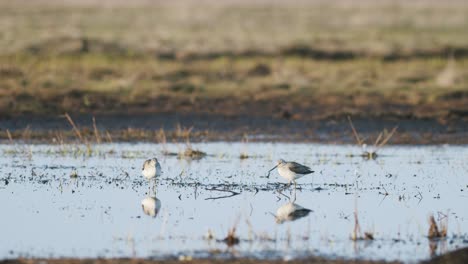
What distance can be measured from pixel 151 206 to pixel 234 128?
31.8 feet

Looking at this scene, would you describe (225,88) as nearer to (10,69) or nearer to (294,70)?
(294,70)

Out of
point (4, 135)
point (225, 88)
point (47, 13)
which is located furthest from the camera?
point (47, 13)

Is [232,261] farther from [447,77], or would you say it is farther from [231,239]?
[447,77]

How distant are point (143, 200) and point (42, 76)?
47.6ft

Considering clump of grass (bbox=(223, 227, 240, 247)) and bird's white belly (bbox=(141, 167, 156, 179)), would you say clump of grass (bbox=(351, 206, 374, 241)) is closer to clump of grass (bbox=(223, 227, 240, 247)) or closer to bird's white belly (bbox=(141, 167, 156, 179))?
clump of grass (bbox=(223, 227, 240, 247))

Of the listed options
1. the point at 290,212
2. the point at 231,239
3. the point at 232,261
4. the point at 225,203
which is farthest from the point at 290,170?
the point at 232,261

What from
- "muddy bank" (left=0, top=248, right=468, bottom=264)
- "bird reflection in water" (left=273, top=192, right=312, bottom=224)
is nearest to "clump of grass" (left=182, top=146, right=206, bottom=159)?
"bird reflection in water" (left=273, top=192, right=312, bottom=224)

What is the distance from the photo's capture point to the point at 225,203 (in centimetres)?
1248

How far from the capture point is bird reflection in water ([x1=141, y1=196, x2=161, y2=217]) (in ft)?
38.2

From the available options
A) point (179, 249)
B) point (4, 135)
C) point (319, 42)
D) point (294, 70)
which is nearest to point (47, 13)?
point (319, 42)

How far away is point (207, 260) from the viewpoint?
8805 millimetres

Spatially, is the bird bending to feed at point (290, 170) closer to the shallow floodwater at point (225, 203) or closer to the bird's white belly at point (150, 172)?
the shallow floodwater at point (225, 203)

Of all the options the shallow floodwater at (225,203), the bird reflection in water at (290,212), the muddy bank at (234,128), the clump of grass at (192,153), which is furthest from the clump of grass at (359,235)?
the muddy bank at (234,128)

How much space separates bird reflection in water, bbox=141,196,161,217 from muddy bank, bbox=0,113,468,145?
6.72 metres
